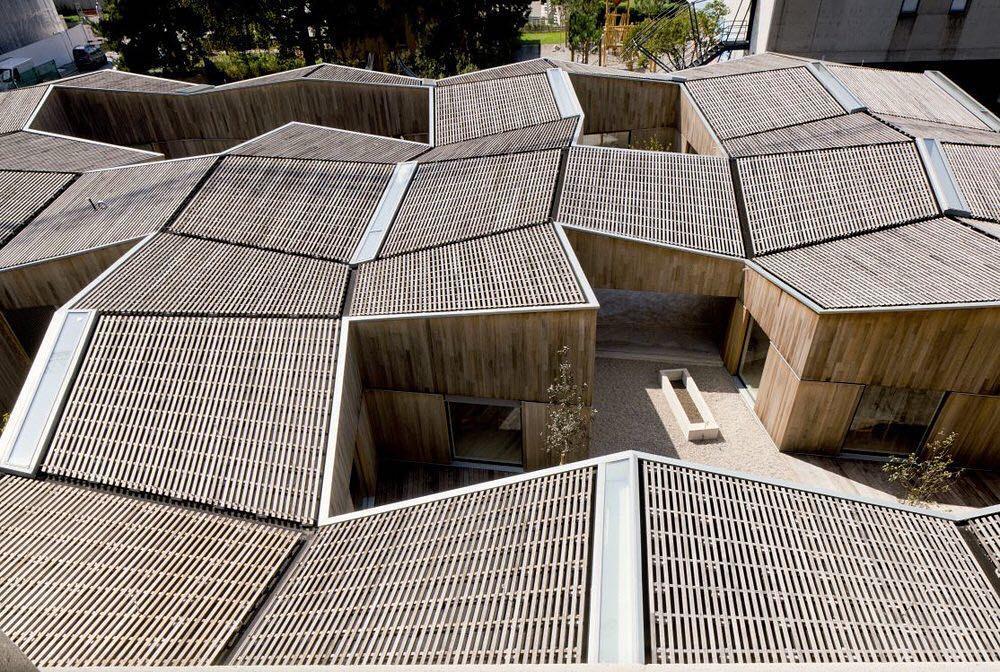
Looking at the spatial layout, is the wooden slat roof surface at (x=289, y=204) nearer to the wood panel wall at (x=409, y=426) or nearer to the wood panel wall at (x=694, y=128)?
the wood panel wall at (x=409, y=426)

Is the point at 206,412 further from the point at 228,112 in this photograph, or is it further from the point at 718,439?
the point at 228,112

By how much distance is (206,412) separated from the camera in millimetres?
8383

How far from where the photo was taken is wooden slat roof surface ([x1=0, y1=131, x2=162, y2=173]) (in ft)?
52.8

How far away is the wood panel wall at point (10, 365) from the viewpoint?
40.1ft

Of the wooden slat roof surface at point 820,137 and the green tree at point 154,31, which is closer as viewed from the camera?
the wooden slat roof surface at point 820,137

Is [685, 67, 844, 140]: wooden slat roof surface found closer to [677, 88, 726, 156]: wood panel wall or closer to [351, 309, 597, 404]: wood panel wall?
[677, 88, 726, 156]: wood panel wall

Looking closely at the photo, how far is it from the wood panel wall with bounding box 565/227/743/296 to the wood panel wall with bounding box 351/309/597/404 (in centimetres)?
342

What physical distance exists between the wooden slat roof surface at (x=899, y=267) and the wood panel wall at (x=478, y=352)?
14.9 ft

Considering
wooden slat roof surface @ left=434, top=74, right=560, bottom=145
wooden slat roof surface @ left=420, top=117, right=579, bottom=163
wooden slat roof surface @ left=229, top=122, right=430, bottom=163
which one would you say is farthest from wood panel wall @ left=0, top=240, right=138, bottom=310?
wooden slat roof surface @ left=434, top=74, right=560, bottom=145

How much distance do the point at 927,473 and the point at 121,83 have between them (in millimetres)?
28539

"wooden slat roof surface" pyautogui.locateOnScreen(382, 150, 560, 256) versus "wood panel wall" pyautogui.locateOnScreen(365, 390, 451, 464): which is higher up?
"wooden slat roof surface" pyautogui.locateOnScreen(382, 150, 560, 256)

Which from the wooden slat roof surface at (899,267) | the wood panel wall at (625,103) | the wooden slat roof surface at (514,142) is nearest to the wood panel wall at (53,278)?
the wooden slat roof surface at (514,142)

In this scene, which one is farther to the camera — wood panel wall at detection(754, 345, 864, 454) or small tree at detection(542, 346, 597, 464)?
wood panel wall at detection(754, 345, 864, 454)

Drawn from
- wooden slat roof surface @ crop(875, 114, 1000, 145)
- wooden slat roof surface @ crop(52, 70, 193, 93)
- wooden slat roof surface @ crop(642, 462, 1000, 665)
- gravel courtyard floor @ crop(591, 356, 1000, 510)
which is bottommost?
gravel courtyard floor @ crop(591, 356, 1000, 510)
